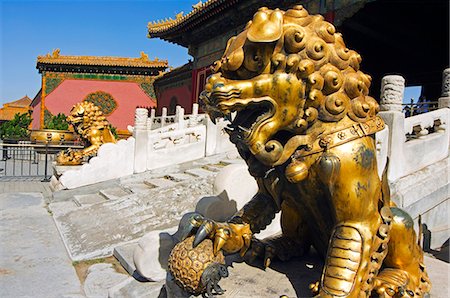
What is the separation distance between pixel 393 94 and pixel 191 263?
3.18m

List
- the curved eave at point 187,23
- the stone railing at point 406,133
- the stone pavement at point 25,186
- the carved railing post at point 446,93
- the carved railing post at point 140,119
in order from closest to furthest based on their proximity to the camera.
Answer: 1. the stone railing at point 406,133
2. the carved railing post at point 446,93
3. the carved railing post at point 140,119
4. the stone pavement at point 25,186
5. the curved eave at point 187,23

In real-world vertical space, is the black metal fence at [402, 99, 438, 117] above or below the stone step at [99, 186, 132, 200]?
above

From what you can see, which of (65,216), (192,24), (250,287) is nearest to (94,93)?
(192,24)

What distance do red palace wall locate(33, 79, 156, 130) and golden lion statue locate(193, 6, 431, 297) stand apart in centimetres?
2017

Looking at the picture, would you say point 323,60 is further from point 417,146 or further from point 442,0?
point 442,0

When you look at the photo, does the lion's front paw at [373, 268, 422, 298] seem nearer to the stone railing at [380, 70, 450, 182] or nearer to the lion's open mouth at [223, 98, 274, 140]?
the lion's open mouth at [223, 98, 274, 140]

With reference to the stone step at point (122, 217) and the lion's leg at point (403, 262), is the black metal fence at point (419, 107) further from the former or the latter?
the lion's leg at point (403, 262)

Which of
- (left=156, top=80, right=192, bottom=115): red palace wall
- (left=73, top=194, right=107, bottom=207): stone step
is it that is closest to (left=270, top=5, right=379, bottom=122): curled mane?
(left=73, top=194, right=107, bottom=207): stone step

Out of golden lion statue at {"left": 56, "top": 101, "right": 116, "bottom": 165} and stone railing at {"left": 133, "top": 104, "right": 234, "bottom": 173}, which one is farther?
golden lion statue at {"left": 56, "top": 101, "right": 116, "bottom": 165}

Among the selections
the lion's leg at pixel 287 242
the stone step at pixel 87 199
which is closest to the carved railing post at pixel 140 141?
the stone step at pixel 87 199

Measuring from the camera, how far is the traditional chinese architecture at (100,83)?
20188 millimetres

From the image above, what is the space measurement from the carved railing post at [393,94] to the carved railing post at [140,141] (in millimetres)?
3949

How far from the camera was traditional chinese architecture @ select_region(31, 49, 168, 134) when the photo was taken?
66.2 ft

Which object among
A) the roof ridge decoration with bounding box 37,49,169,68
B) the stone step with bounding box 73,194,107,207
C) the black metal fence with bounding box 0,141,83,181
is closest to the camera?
the stone step with bounding box 73,194,107,207
